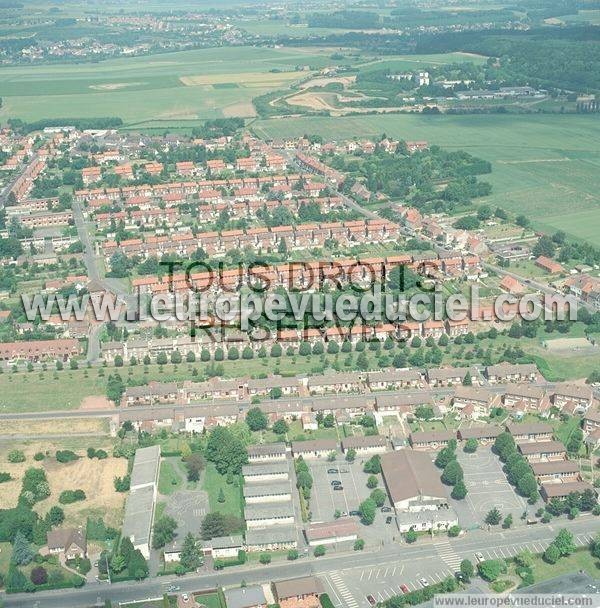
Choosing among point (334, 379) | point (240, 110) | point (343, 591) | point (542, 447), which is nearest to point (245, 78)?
point (240, 110)

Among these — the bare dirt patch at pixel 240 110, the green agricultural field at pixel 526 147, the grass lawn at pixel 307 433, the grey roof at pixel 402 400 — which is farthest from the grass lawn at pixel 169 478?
the bare dirt patch at pixel 240 110

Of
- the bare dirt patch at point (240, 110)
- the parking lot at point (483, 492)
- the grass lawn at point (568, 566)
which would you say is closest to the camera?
the grass lawn at point (568, 566)

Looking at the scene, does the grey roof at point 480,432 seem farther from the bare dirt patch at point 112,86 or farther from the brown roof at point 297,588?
the bare dirt patch at point 112,86

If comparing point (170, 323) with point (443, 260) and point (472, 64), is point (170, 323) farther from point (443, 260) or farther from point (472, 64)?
point (472, 64)

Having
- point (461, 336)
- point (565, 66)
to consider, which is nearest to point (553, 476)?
point (461, 336)

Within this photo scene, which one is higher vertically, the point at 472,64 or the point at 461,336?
the point at 472,64

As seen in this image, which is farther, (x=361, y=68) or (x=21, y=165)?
(x=361, y=68)

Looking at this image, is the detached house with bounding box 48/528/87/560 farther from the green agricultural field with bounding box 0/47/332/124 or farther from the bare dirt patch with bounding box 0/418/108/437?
the green agricultural field with bounding box 0/47/332/124
